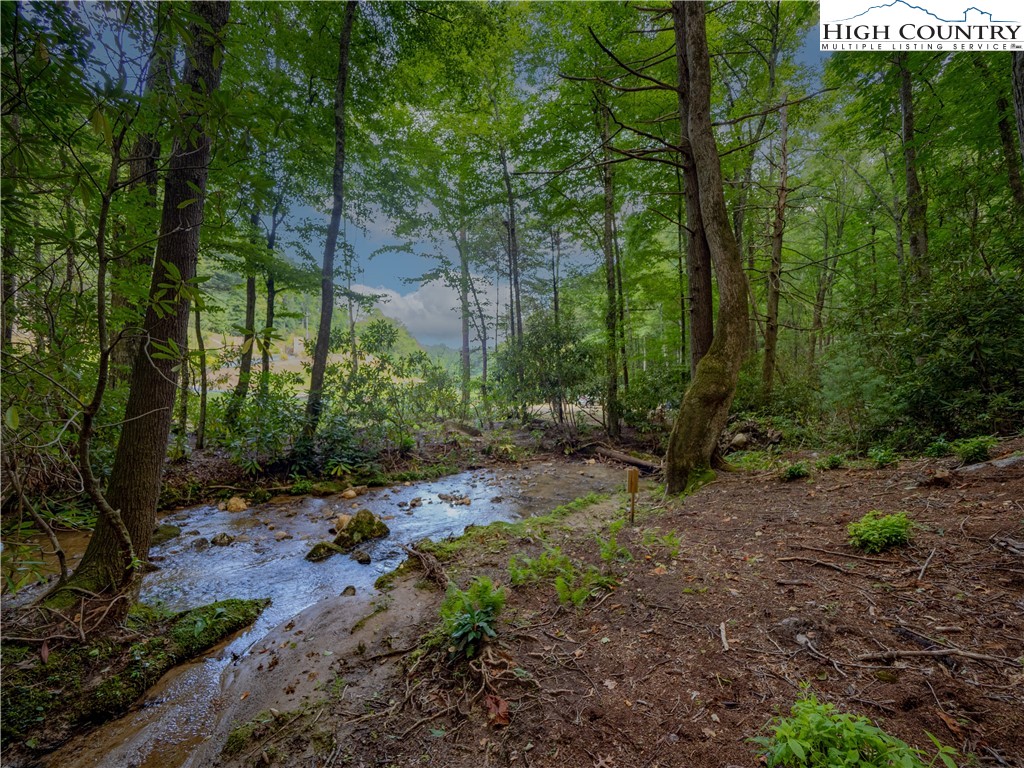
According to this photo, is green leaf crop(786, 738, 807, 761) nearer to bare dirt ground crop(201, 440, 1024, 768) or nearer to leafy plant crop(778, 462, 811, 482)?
bare dirt ground crop(201, 440, 1024, 768)

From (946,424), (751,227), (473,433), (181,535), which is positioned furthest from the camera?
(473,433)

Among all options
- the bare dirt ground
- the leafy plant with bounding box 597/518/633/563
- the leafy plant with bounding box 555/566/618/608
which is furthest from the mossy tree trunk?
the leafy plant with bounding box 597/518/633/563

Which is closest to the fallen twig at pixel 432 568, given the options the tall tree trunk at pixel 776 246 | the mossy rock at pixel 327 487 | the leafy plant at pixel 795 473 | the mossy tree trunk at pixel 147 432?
the mossy tree trunk at pixel 147 432

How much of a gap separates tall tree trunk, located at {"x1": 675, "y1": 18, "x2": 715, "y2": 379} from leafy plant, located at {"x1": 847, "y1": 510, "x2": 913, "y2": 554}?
8.77ft

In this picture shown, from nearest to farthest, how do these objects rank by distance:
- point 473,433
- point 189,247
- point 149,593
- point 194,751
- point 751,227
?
point 194,751
point 189,247
point 149,593
point 751,227
point 473,433

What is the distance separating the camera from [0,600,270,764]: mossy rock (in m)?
2.16

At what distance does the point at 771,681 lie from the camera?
1701mm

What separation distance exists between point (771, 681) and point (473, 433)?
11.6m

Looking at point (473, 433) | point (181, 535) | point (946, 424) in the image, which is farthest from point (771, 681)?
point (473, 433)

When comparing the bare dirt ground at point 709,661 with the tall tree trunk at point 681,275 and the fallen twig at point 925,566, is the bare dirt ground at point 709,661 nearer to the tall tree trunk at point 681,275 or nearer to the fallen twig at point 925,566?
the fallen twig at point 925,566

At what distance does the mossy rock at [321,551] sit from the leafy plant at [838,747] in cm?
470

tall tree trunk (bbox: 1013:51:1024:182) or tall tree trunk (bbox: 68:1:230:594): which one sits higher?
tall tree trunk (bbox: 1013:51:1024:182)

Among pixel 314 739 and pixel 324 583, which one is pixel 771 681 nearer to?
pixel 314 739

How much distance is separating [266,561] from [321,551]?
0.64 meters
